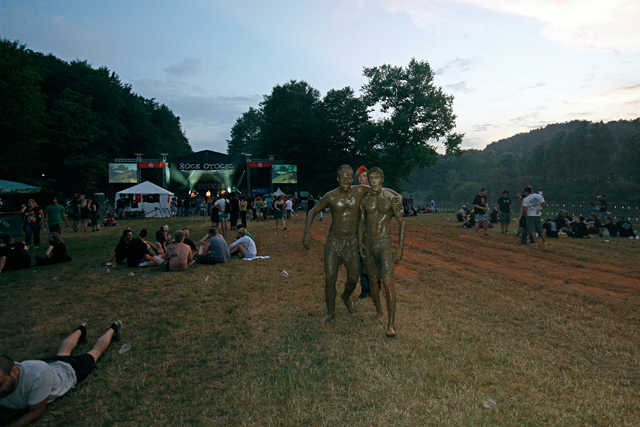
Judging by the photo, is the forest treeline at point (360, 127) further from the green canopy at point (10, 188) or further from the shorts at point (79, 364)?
the shorts at point (79, 364)

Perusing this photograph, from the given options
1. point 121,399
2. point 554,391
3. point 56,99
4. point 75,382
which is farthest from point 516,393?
point 56,99

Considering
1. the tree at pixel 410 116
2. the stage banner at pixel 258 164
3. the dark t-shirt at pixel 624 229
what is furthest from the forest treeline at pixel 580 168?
the dark t-shirt at pixel 624 229

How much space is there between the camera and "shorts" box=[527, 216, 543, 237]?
12695 mm

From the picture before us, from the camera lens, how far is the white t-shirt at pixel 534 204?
1241cm

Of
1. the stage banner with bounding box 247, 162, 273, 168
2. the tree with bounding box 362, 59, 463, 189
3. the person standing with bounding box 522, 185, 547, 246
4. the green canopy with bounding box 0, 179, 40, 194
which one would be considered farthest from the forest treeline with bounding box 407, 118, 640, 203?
the green canopy with bounding box 0, 179, 40, 194

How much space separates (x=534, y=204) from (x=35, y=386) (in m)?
13.3

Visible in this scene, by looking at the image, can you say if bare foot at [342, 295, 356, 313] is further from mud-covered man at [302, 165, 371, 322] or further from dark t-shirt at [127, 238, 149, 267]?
dark t-shirt at [127, 238, 149, 267]

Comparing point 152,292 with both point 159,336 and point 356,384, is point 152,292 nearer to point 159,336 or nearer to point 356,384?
point 159,336

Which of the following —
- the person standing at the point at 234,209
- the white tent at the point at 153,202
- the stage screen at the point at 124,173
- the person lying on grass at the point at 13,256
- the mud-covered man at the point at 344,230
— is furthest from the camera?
the stage screen at the point at 124,173

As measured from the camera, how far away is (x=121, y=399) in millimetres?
3686

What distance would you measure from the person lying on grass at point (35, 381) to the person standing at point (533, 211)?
12.8 metres

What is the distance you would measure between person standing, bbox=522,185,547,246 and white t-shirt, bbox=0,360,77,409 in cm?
1302

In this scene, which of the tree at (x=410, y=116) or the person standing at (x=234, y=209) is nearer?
the person standing at (x=234, y=209)

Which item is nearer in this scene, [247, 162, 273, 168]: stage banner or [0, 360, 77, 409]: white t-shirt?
[0, 360, 77, 409]: white t-shirt
